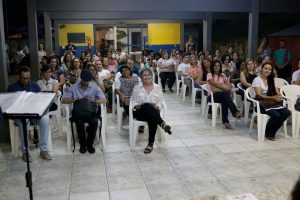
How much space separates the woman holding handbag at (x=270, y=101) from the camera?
4957 millimetres

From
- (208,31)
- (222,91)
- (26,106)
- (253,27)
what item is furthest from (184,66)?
(26,106)

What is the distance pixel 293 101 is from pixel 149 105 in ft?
7.28

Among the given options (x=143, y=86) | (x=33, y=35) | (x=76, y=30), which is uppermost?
(x=76, y=30)

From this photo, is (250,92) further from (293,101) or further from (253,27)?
(253,27)

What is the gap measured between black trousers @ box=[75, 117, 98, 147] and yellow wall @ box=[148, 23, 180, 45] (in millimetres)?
12905

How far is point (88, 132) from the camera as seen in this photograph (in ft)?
15.0

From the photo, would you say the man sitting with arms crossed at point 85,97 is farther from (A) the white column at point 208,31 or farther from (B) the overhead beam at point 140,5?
(A) the white column at point 208,31

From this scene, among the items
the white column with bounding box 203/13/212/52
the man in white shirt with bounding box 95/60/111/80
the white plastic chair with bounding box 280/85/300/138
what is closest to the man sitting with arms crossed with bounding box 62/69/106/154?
the man in white shirt with bounding box 95/60/111/80

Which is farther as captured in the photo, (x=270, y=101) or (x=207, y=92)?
(x=207, y=92)

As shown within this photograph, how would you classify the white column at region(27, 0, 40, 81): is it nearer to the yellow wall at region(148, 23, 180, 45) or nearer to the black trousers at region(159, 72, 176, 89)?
the black trousers at region(159, 72, 176, 89)

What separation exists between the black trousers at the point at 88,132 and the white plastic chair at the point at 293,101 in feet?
9.24

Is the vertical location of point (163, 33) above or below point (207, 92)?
above

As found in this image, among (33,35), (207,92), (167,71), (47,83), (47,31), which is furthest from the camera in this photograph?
(47,31)

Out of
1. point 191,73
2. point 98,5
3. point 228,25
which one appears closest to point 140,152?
point 191,73
